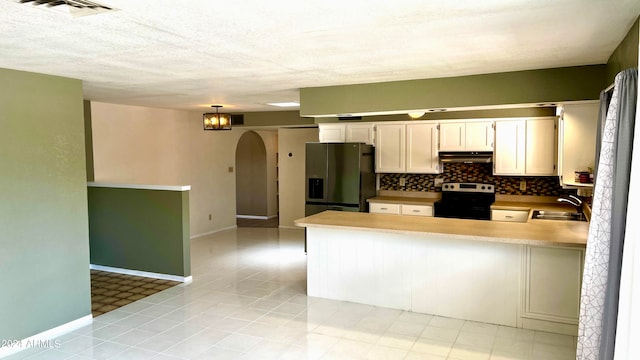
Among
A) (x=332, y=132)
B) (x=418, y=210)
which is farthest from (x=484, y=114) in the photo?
(x=332, y=132)

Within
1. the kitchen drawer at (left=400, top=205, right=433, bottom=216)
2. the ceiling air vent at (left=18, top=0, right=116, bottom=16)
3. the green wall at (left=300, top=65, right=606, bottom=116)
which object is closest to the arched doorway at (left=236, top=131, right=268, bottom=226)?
the kitchen drawer at (left=400, top=205, right=433, bottom=216)

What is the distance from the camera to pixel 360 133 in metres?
6.97

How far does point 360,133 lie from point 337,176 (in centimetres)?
88

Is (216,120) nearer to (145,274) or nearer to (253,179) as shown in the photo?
(145,274)

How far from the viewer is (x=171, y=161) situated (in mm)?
7871

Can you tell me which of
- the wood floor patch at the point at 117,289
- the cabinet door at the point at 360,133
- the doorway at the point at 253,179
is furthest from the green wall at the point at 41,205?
the doorway at the point at 253,179

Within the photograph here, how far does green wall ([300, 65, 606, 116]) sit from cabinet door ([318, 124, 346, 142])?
197 centimetres

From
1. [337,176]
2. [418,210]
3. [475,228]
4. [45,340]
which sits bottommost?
[45,340]

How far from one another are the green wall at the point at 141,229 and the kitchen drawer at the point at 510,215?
12.7 ft

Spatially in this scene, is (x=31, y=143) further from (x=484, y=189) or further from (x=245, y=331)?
(x=484, y=189)

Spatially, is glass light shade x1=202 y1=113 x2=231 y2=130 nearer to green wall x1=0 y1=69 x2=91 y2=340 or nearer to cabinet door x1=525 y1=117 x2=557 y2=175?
green wall x1=0 y1=69 x2=91 y2=340

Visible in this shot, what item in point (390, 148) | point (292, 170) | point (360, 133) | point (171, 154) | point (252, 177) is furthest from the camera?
point (252, 177)

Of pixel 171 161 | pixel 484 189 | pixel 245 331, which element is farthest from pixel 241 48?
pixel 171 161

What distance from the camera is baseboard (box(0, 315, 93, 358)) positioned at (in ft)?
12.1
